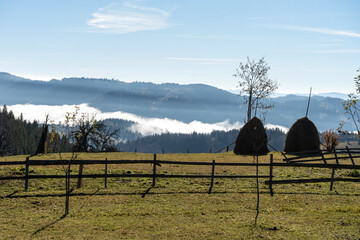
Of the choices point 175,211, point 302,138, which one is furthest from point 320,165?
point 302,138

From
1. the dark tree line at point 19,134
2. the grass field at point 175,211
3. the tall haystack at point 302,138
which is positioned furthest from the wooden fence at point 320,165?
the dark tree line at point 19,134

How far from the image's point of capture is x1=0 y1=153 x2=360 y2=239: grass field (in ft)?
33.9

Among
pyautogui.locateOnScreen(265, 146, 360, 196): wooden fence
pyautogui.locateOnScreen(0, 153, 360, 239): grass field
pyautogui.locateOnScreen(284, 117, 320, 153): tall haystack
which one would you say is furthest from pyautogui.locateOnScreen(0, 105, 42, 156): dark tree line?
pyautogui.locateOnScreen(265, 146, 360, 196): wooden fence

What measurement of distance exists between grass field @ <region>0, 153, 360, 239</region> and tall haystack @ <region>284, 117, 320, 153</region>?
21355 mm

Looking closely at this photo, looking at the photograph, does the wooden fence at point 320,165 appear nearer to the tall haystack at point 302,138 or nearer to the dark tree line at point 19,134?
the tall haystack at point 302,138

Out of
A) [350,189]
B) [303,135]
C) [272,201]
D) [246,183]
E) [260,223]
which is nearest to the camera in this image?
[260,223]

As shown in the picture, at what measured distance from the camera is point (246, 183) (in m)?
19.8

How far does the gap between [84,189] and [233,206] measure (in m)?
8.11

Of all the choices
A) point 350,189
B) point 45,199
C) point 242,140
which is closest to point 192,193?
point 45,199

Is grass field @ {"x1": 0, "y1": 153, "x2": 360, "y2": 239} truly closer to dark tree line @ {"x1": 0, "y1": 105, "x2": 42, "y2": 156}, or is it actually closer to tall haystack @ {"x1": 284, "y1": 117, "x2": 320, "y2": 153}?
tall haystack @ {"x1": 284, "y1": 117, "x2": 320, "y2": 153}

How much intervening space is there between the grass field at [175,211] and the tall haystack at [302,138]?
21.4 metres

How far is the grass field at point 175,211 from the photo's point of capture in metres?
10.3

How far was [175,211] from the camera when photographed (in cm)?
1305

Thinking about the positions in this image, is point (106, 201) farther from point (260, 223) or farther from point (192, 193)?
point (260, 223)
